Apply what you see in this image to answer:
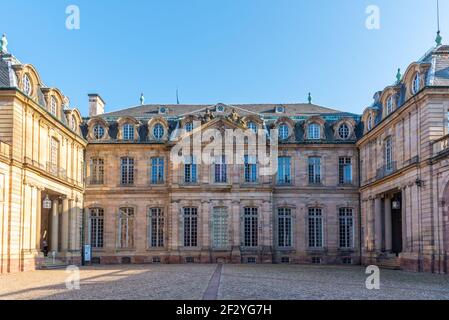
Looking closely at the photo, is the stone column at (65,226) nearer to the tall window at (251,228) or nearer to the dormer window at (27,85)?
the dormer window at (27,85)

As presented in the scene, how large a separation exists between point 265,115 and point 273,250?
8.75 metres

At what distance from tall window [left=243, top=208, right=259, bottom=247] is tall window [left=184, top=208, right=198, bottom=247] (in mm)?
2995

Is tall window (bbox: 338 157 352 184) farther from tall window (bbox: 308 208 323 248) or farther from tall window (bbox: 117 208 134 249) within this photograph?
tall window (bbox: 117 208 134 249)

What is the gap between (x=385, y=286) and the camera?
61.3ft

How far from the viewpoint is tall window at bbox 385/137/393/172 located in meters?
31.1

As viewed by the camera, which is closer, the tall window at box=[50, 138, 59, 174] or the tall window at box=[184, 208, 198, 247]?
the tall window at box=[50, 138, 59, 174]

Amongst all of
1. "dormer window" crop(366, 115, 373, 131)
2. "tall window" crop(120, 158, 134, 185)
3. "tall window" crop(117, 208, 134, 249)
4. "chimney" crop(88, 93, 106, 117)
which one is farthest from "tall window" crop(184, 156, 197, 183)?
"dormer window" crop(366, 115, 373, 131)

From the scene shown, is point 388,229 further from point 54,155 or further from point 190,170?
point 54,155

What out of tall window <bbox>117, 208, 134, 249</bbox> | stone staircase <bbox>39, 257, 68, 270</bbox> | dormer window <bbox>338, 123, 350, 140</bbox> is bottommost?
stone staircase <bbox>39, 257, 68, 270</bbox>

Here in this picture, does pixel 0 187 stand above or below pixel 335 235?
above
